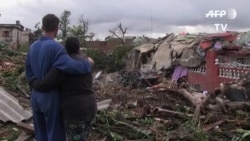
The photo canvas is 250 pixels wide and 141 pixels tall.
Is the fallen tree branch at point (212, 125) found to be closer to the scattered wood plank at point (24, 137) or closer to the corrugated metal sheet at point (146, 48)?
the scattered wood plank at point (24, 137)

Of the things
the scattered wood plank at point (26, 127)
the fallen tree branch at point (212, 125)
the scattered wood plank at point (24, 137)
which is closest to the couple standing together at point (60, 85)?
the scattered wood plank at point (24, 137)

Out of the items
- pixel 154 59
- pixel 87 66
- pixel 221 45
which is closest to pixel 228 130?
pixel 87 66

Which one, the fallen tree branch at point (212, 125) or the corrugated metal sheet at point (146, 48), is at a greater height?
the corrugated metal sheet at point (146, 48)

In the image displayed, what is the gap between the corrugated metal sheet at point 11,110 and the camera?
6023 mm

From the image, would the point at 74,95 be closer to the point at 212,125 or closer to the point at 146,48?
the point at 212,125

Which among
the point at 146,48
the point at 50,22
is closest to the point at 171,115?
the point at 50,22

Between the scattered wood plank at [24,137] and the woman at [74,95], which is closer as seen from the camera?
the woman at [74,95]

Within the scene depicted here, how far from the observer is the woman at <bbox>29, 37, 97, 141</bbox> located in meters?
3.62

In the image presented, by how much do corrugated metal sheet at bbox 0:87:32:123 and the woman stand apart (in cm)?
245

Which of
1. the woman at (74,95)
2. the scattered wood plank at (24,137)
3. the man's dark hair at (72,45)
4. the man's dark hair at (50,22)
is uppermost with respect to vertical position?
the man's dark hair at (50,22)

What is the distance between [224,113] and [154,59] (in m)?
18.8

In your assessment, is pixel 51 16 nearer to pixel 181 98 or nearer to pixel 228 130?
pixel 228 130

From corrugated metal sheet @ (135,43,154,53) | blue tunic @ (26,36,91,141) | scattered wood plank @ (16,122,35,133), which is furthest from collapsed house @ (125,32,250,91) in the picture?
blue tunic @ (26,36,91,141)

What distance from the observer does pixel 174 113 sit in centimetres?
669
